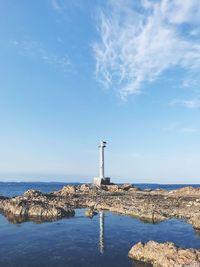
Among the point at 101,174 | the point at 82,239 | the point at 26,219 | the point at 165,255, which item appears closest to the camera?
the point at 165,255

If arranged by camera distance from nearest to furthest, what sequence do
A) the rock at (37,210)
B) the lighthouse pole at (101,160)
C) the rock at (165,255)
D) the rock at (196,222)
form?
1. the rock at (165,255)
2. the rock at (196,222)
3. the rock at (37,210)
4. the lighthouse pole at (101,160)

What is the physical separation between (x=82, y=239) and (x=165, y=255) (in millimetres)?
10477

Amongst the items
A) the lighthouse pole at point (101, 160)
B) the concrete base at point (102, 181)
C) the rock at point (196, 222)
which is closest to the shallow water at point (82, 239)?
the rock at point (196, 222)

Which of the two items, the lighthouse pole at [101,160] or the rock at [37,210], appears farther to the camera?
the lighthouse pole at [101,160]

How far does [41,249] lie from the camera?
92.3 ft

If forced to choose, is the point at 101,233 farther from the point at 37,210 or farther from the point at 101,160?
the point at 101,160

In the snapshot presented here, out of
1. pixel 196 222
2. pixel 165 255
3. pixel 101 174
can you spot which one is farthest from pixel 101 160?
pixel 165 255

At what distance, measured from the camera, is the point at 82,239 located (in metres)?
31.8

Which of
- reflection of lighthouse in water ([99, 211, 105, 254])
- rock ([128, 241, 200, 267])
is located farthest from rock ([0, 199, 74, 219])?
rock ([128, 241, 200, 267])

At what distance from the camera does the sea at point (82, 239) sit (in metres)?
25.0

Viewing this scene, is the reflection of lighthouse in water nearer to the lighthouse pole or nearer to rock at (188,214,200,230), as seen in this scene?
rock at (188,214,200,230)

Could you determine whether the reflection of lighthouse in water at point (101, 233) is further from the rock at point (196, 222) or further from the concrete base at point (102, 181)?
the concrete base at point (102, 181)

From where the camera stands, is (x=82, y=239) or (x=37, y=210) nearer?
(x=82, y=239)

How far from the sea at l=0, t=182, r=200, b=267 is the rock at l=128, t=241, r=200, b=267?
807mm
